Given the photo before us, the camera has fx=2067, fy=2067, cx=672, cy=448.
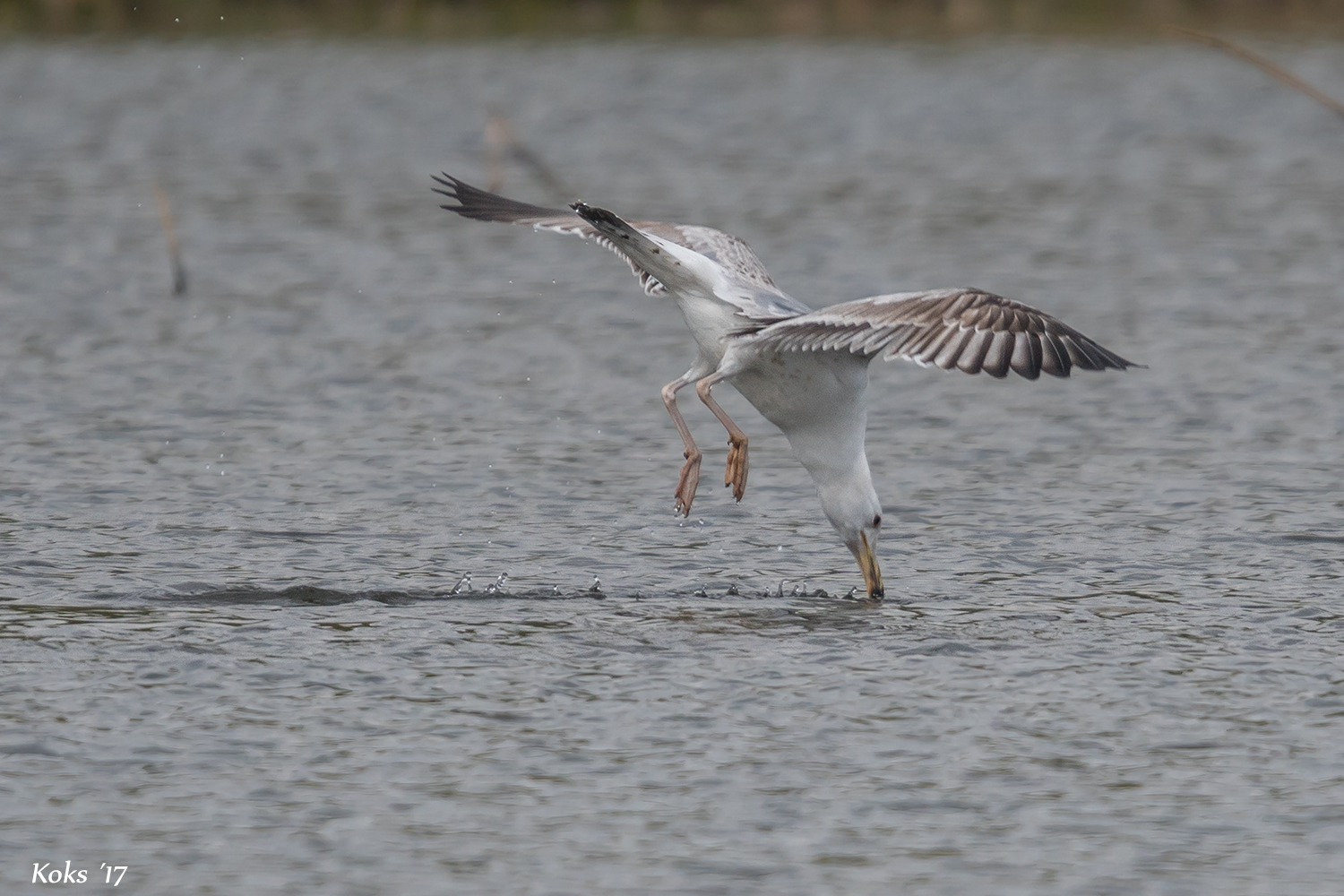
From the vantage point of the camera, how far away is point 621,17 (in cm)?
3938

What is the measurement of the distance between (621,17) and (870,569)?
31.8 m

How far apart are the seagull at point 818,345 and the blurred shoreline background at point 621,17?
29.6 m

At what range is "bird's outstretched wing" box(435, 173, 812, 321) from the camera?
9016mm

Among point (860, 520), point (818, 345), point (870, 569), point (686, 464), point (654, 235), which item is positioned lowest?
point (870, 569)

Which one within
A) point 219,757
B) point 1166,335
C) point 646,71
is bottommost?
point 219,757

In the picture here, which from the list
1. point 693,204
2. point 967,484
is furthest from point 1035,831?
point 693,204

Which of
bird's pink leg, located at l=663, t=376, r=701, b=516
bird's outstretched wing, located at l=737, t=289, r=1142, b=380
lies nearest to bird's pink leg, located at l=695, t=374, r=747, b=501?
bird's pink leg, located at l=663, t=376, r=701, b=516

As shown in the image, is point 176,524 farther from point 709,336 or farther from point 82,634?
point 709,336

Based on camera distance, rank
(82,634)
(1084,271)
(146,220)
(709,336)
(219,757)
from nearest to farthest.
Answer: (219,757)
(82,634)
(709,336)
(1084,271)
(146,220)

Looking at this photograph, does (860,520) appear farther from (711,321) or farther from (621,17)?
(621,17)

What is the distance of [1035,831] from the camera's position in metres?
6.02

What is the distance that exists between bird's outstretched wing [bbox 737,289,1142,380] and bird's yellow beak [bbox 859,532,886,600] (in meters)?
1.04

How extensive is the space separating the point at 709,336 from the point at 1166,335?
728 cm

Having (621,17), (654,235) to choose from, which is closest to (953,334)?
(654,235)
